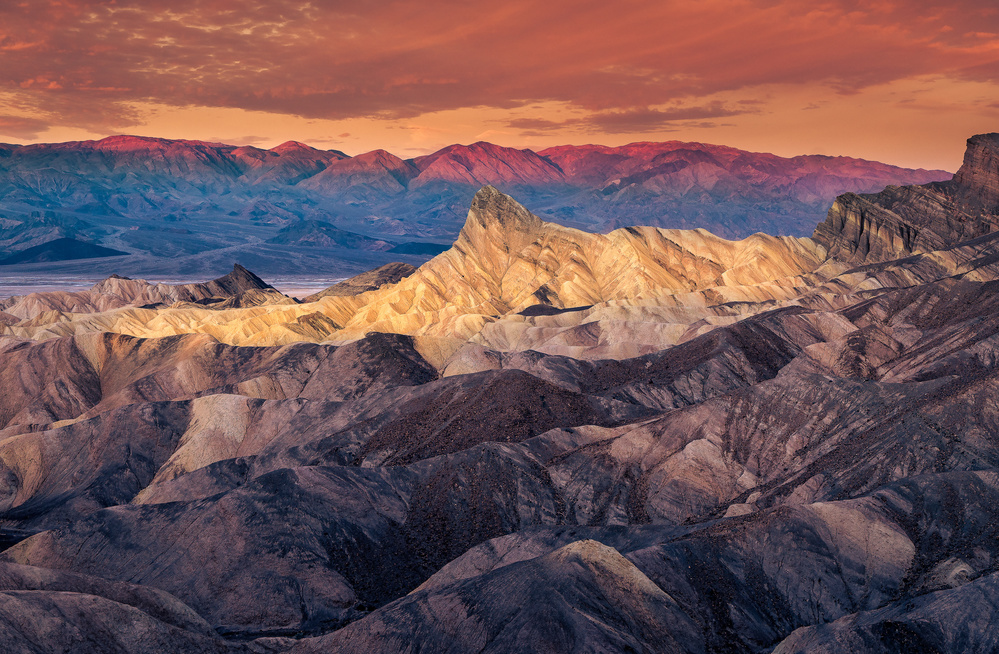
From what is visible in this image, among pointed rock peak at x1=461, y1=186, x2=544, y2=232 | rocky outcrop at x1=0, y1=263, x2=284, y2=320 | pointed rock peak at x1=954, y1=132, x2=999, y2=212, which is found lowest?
rocky outcrop at x1=0, y1=263, x2=284, y2=320

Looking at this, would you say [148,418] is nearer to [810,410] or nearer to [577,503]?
[577,503]

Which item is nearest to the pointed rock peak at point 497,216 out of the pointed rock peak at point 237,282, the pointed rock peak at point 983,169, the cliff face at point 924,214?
the pointed rock peak at point 237,282

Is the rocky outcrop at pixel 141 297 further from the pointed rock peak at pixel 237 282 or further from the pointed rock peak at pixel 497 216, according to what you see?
the pointed rock peak at pixel 497 216

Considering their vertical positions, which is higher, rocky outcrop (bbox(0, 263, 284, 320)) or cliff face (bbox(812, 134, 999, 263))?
cliff face (bbox(812, 134, 999, 263))

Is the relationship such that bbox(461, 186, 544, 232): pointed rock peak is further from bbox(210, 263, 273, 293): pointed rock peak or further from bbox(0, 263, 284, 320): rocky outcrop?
bbox(210, 263, 273, 293): pointed rock peak

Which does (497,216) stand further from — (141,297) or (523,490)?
(523,490)

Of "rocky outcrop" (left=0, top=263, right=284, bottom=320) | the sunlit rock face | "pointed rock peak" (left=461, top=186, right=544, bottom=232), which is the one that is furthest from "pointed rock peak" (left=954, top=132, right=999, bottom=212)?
"rocky outcrop" (left=0, top=263, right=284, bottom=320)

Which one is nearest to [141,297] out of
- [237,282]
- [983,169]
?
[237,282]
